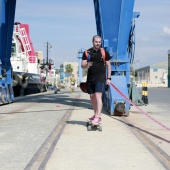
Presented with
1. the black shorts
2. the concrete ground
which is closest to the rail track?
the concrete ground

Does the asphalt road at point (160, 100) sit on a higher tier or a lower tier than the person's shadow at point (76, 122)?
higher

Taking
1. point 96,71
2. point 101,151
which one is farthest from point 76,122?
point 101,151

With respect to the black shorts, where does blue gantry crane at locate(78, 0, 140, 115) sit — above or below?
above

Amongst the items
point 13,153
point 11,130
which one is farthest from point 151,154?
point 11,130

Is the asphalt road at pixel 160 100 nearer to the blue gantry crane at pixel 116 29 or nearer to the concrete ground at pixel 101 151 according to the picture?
the blue gantry crane at pixel 116 29

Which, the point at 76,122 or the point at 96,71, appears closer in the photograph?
the point at 96,71

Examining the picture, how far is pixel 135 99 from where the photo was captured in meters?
16.3

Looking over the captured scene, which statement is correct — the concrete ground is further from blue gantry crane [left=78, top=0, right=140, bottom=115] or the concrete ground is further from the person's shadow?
blue gantry crane [left=78, top=0, right=140, bottom=115]

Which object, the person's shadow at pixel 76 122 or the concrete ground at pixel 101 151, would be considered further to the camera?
the person's shadow at pixel 76 122

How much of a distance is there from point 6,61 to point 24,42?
22.9 meters

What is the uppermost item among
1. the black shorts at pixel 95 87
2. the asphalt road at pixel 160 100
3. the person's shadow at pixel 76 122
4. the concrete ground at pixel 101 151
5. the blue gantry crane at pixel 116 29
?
the blue gantry crane at pixel 116 29

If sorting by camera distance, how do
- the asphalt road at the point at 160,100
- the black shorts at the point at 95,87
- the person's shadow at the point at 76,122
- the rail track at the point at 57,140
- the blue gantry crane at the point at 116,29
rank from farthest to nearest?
the asphalt road at the point at 160,100
the blue gantry crane at the point at 116,29
the person's shadow at the point at 76,122
the black shorts at the point at 95,87
the rail track at the point at 57,140

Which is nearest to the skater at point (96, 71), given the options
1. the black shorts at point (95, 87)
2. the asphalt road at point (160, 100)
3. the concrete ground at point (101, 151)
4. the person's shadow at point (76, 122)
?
the black shorts at point (95, 87)

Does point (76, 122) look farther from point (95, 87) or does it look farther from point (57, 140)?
point (57, 140)
